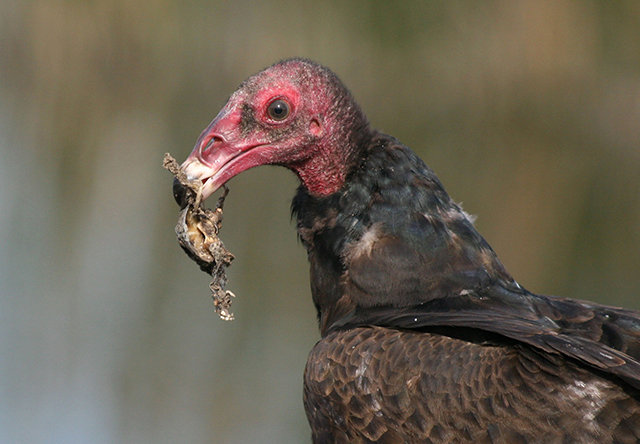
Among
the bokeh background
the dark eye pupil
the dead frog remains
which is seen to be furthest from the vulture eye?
the bokeh background

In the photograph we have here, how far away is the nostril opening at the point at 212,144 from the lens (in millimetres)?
3523

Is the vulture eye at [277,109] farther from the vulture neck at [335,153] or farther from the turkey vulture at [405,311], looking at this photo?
the vulture neck at [335,153]

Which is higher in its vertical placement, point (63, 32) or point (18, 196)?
point (63, 32)

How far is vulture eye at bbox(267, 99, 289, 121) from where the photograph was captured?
3611mm

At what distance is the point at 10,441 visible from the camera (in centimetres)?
673

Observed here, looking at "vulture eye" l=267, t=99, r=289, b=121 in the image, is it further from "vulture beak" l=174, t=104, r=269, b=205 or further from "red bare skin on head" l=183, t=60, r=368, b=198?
"vulture beak" l=174, t=104, r=269, b=205

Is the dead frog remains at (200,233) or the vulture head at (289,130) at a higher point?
the vulture head at (289,130)

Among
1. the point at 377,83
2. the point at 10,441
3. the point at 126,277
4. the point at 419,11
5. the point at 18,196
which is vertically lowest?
the point at 10,441

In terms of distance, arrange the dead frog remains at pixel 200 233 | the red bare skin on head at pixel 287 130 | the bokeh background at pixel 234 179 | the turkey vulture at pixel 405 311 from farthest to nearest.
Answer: the bokeh background at pixel 234 179
the red bare skin on head at pixel 287 130
the dead frog remains at pixel 200 233
the turkey vulture at pixel 405 311

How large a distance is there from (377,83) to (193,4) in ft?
9.48

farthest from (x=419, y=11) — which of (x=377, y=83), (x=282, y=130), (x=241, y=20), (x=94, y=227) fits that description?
(x=282, y=130)

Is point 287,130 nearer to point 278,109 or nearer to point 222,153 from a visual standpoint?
point 278,109

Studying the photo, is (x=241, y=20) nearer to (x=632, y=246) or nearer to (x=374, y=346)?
(x=632, y=246)

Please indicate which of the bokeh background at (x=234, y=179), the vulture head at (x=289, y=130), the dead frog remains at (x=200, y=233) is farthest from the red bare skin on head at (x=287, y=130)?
the bokeh background at (x=234, y=179)
